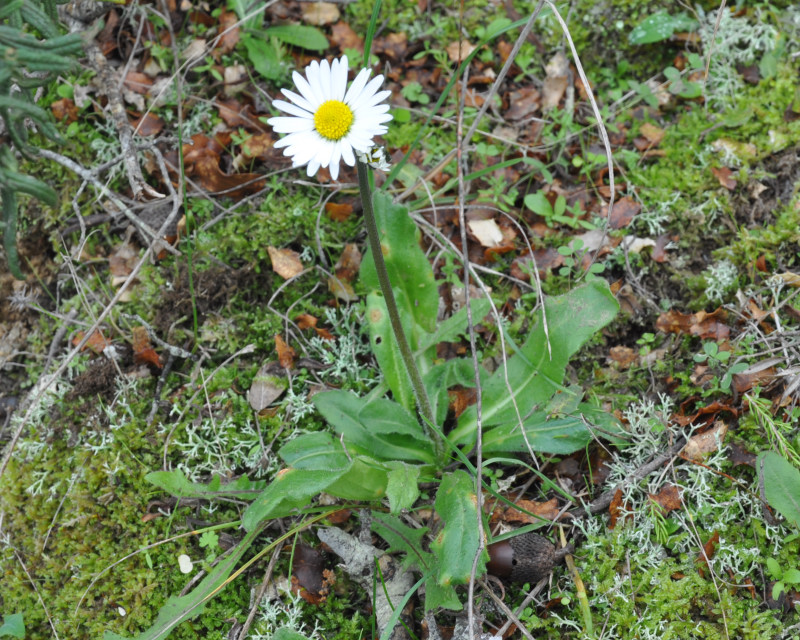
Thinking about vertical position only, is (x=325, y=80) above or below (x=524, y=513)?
above

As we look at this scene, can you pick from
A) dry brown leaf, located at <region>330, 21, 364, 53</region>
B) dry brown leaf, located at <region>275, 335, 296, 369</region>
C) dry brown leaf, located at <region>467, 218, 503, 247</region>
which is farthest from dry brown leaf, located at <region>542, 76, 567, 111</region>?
dry brown leaf, located at <region>275, 335, 296, 369</region>

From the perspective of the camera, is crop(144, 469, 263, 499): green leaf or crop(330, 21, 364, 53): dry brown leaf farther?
crop(330, 21, 364, 53): dry brown leaf

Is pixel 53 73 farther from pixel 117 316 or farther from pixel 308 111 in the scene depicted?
pixel 117 316

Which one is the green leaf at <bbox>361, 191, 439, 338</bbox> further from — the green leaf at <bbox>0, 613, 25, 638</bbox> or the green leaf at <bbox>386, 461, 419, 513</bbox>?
the green leaf at <bbox>0, 613, 25, 638</bbox>

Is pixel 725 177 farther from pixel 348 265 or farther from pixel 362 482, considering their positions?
pixel 362 482

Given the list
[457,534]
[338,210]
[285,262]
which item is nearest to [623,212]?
[338,210]

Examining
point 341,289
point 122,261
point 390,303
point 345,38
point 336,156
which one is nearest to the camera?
point 336,156
